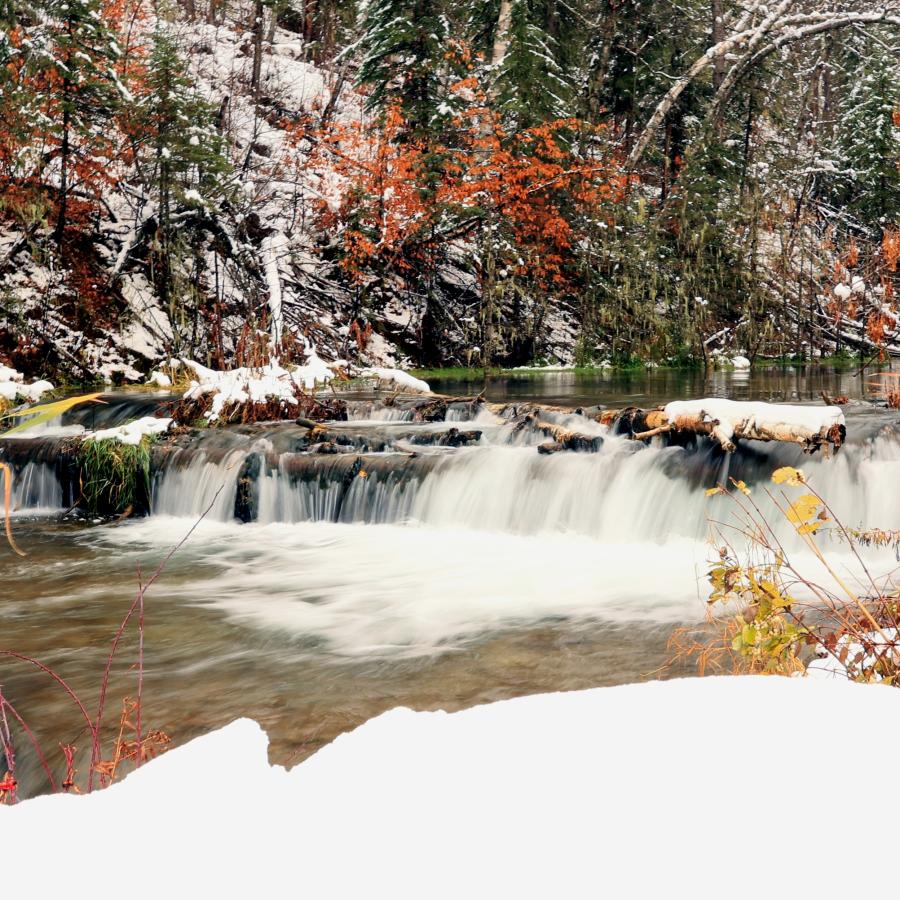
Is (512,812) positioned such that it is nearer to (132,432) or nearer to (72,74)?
(132,432)

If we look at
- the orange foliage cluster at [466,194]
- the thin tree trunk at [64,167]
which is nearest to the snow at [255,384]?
the thin tree trunk at [64,167]

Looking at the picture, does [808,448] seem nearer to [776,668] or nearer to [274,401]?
[776,668]

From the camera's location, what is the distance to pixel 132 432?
877 cm

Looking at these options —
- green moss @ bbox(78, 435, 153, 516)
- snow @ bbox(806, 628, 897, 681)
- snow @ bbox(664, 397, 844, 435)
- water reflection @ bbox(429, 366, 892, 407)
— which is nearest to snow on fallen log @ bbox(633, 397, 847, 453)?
snow @ bbox(664, 397, 844, 435)

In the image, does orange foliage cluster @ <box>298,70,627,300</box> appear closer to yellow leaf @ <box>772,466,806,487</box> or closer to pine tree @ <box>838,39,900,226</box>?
pine tree @ <box>838,39,900,226</box>

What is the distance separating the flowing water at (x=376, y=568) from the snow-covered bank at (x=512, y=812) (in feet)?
6.09

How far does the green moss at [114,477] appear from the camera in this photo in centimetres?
859

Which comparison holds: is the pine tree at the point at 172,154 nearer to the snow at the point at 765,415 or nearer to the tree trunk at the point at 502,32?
the tree trunk at the point at 502,32

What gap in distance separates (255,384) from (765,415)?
6247 millimetres

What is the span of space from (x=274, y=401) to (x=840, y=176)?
88.7ft

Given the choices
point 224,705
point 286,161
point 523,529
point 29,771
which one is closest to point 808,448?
point 523,529

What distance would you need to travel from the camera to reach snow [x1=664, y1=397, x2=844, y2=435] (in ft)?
21.4

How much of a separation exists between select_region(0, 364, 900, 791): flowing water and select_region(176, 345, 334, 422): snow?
2.25ft

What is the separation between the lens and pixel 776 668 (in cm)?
291
